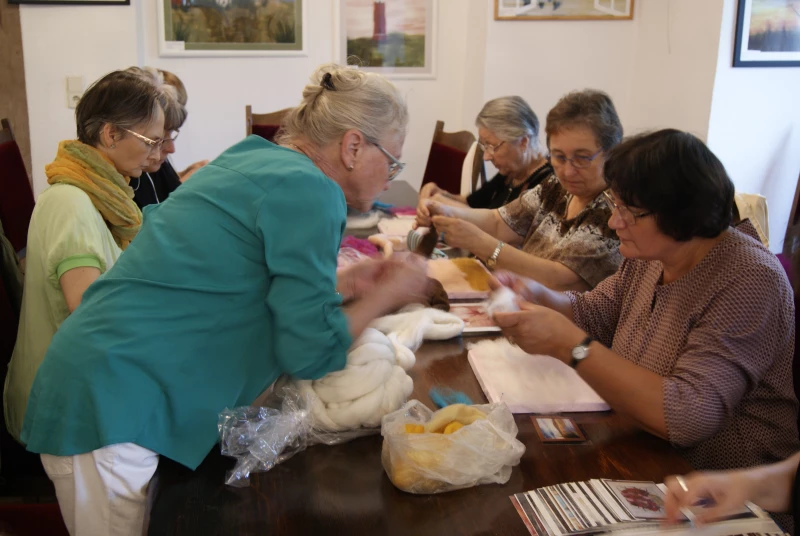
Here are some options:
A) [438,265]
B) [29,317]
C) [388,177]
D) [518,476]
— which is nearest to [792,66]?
[438,265]

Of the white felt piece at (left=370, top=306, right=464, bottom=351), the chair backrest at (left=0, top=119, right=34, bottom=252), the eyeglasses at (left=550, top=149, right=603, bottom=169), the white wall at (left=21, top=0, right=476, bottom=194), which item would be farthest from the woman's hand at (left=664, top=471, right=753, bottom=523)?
the white wall at (left=21, top=0, right=476, bottom=194)

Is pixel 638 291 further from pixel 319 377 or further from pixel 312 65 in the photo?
pixel 312 65

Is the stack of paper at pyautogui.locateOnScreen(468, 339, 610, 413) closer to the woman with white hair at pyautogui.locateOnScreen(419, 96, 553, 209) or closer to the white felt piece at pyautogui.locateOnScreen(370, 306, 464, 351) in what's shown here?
the white felt piece at pyautogui.locateOnScreen(370, 306, 464, 351)

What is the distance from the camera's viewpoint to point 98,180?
1.97 meters

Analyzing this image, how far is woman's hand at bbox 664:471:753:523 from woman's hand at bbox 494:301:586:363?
0.40 metres

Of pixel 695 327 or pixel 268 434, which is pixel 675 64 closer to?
pixel 695 327

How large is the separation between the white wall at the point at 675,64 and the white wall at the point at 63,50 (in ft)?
9.70

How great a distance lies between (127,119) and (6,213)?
125cm

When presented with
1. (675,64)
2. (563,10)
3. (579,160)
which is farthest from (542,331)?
(563,10)

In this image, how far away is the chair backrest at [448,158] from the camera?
3.74 metres

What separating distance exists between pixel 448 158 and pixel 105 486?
2944 mm

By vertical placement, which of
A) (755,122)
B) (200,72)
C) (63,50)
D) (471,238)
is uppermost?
(63,50)

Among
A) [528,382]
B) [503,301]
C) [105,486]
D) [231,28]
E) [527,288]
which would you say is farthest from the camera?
[231,28]

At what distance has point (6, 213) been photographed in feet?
9.64
